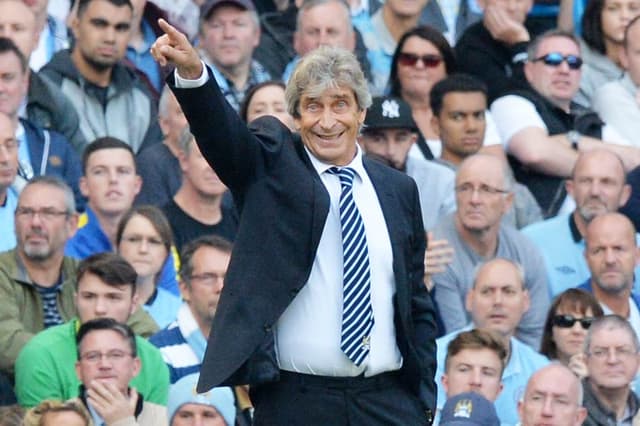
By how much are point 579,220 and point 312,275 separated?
5.37 meters

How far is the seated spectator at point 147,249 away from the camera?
9898mm

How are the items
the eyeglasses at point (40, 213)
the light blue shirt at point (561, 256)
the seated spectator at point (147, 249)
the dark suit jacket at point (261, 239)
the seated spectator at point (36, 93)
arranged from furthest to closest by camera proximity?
the light blue shirt at point (561, 256)
the seated spectator at point (36, 93)
the seated spectator at point (147, 249)
the eyeglasses at point (40, 213)
the dark suit jacket at point (261, 239)

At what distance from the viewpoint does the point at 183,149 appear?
1061 cm

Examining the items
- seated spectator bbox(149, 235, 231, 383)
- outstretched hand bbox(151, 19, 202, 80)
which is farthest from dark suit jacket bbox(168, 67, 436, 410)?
seated spectator bbox(149, 235, 231, 383)

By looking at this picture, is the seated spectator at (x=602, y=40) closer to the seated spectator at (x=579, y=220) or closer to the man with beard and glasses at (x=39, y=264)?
the seated spectator at (x=579, y=220)

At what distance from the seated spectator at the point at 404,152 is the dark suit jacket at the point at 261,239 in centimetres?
494

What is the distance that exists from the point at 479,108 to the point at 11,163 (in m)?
3.13

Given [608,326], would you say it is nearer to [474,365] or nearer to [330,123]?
[474,365]

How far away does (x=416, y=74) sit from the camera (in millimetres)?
12000

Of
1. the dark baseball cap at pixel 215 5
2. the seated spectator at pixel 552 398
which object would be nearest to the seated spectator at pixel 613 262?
the seated spectator at pixel 552 398

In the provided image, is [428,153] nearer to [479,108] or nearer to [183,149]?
[479,108]

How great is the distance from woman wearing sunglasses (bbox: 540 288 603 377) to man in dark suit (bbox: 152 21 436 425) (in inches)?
159

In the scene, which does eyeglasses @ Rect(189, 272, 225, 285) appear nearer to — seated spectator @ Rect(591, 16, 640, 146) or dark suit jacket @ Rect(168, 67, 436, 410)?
dark suit jacket @ Rect(168, 67, 436, 410)

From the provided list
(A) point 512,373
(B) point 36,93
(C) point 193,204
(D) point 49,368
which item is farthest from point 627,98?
(D) point 49,368
